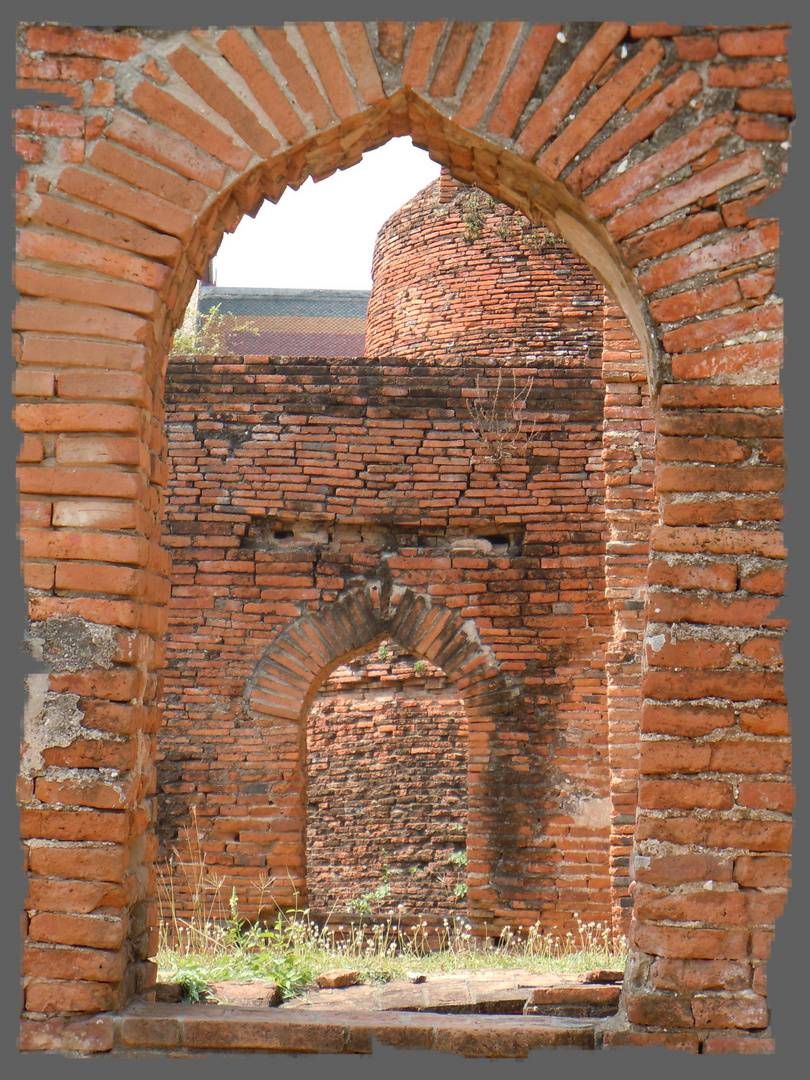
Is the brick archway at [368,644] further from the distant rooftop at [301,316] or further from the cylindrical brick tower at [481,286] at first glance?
the distant rooftop at [301,316]

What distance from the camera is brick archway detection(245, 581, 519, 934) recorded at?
7867mm

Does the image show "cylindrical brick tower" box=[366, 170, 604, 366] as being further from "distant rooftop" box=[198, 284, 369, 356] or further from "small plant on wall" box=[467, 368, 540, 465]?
"distant rooftop" box=[198, 284, 369, 356]

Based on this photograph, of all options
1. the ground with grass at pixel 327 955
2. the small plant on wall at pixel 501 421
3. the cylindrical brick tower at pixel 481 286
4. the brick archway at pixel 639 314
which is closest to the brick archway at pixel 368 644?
the ground with grass at pixel 327 955

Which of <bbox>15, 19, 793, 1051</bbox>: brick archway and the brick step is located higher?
<bbox>15, 19, 793, 1051</bbox>: brick archway

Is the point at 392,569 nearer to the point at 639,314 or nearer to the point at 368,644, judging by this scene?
the point at 368,644

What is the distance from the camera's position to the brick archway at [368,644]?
787 cm

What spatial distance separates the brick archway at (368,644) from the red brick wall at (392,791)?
81.9 inches

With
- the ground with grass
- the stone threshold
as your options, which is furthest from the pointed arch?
the stone threshold

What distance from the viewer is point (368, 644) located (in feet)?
26.8

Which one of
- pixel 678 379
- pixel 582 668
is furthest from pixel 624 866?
pixel 678 379

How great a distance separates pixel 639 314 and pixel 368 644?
5.17 metres

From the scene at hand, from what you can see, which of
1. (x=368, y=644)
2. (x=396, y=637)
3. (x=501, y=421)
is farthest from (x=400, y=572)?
(x=501, y=421)

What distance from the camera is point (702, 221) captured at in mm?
3178

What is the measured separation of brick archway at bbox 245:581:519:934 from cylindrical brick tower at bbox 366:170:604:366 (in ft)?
11.9
